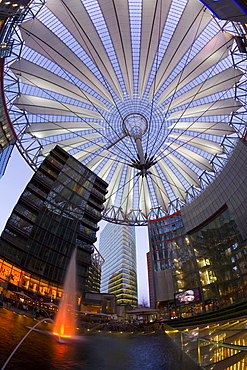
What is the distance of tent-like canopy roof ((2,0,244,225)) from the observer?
97.2 ft

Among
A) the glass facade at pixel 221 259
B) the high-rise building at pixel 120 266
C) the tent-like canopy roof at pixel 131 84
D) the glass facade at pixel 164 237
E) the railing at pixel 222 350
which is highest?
the high-rise building at pixel 120 266

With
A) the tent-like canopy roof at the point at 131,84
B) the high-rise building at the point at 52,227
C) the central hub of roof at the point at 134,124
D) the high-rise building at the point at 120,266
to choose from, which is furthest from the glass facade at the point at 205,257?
the high-rise building at the point at 120,266

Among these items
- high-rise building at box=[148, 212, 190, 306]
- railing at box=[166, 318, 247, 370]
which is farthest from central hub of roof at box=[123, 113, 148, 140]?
railing at box=[166, 318, 247, 370]

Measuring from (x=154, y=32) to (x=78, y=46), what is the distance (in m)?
10.6

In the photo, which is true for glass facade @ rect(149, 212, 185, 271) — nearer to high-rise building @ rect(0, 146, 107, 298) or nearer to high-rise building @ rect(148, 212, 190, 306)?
A: high-rise building @ rect(148, 212, 190, 306)

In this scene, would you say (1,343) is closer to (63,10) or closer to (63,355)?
(63,355)

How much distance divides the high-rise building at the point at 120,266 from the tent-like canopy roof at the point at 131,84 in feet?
313

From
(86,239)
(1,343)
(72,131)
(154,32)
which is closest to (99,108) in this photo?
(72,131)

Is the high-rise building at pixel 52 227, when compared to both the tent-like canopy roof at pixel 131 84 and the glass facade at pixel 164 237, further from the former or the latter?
the glass facade at pixel 164 237

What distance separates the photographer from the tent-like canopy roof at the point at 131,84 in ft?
97.2

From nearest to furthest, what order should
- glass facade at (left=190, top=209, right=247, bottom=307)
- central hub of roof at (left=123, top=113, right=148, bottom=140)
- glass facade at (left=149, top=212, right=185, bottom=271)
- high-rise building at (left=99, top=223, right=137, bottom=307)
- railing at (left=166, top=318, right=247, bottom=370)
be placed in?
railing at (left=166, top=318, right=247, bottom=370), glass facade at (left=190, top=209, right=247, bottom=307), central hub of roof at (left=123, top=113, right=148, bottom=140), glass facade at (left=149, top=212, right=185, bottom=271), high-rise building at (left=99, top=223, right=137, bottom=307)

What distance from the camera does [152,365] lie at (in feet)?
25.6

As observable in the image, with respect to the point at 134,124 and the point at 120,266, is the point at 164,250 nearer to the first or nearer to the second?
the point at 134,124

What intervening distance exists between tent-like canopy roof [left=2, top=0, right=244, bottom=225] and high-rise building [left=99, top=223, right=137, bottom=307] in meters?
95.3
